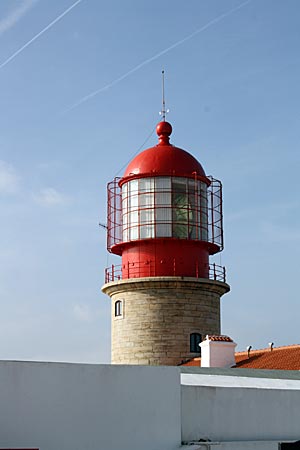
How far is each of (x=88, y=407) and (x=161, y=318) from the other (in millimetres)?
12474

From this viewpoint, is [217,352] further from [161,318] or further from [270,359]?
[161,318]

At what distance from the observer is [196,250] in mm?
27266

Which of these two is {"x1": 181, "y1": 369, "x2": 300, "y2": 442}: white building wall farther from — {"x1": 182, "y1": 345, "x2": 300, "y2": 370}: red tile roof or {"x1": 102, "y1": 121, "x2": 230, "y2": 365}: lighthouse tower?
{"x1": 102, "y1": 121, "x2": 230, "y2": 365}: lighthouse tower

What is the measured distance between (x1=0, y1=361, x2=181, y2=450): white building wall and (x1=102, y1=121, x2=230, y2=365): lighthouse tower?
11236mm

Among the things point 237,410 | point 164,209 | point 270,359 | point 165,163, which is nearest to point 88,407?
point 237,410

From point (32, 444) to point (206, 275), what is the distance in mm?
14949

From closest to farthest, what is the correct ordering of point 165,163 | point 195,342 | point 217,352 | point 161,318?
point 217,352
point 161,318
point 195,342
point 165,163

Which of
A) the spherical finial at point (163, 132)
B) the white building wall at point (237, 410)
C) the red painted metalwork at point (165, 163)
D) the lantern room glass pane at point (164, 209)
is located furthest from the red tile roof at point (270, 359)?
the spherical finial at point (163, 132)

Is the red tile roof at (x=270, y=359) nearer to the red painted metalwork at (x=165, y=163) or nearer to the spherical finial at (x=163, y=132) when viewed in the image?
the red painted metalwork at (x=165, y=163)

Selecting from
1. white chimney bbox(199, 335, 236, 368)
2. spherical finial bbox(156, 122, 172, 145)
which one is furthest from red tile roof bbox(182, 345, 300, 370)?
spherical finial bbox(156, 122, 172, 145)

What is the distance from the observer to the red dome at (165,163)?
27.2 metres

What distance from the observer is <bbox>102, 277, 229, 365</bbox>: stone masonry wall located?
2625 centimetres

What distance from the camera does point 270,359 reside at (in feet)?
80.1

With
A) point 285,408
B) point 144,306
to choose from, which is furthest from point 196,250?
point 285,408
